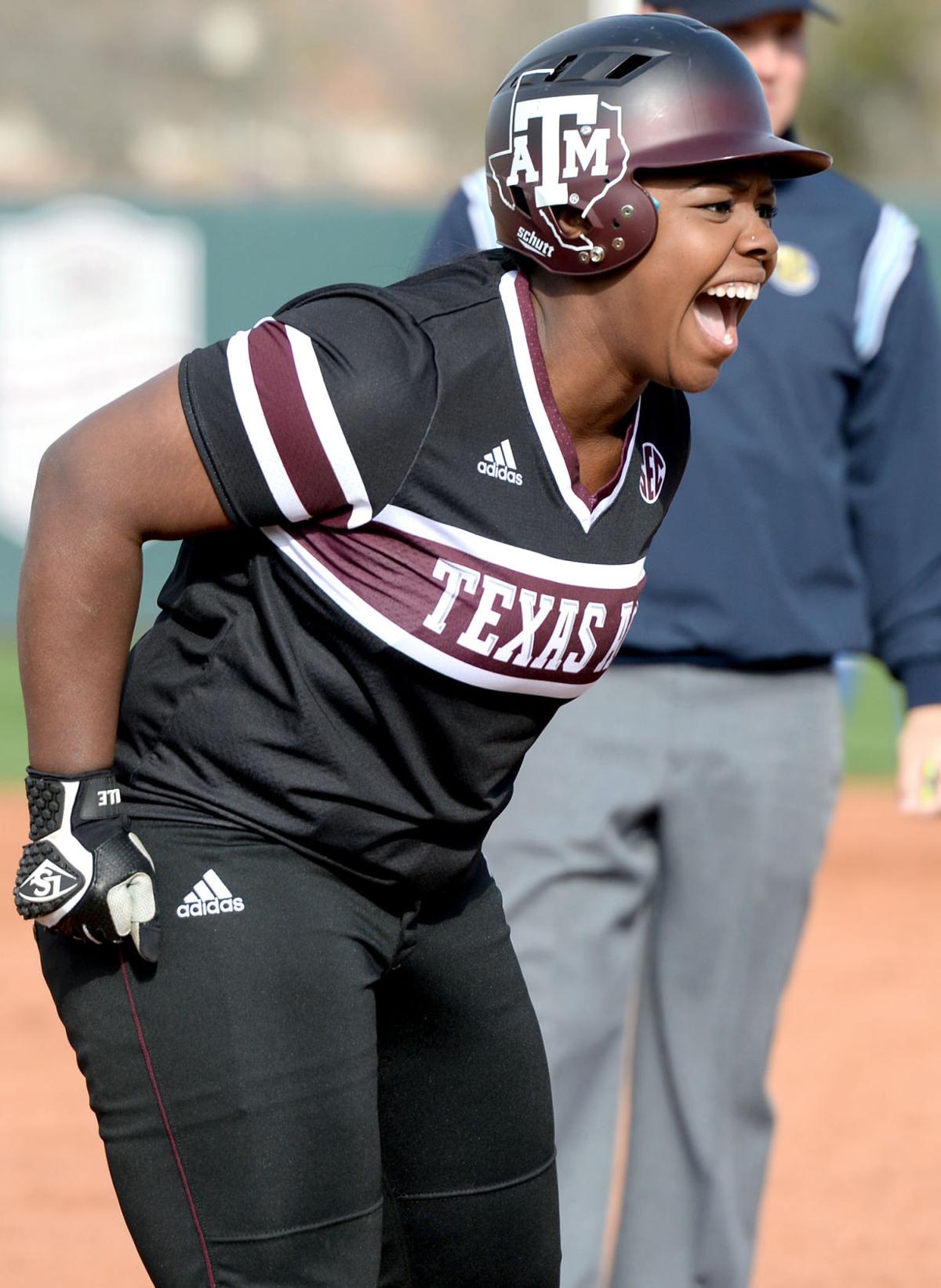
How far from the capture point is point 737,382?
353 centimetres

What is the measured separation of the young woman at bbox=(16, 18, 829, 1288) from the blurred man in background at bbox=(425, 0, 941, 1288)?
103 centimetres

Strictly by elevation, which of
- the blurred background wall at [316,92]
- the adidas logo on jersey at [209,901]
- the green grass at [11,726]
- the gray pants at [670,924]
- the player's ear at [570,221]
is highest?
the player's ear at [570,221]

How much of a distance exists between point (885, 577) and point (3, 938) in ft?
13.6

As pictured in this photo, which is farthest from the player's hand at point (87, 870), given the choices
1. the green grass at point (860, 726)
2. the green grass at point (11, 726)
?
the green grass at point (860, 726)

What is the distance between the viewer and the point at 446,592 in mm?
2352

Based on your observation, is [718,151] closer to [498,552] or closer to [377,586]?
[498,552]

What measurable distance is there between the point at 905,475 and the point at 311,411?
5.91 feet

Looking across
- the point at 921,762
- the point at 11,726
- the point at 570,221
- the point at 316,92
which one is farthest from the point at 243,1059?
the point at 316,92

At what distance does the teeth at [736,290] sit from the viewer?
95.3 inches

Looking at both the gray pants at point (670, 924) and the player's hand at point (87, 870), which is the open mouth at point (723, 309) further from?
the gray pants at point (670, 924)

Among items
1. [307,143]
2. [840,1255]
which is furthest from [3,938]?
[307,143]

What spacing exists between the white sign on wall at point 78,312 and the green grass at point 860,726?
4.19 feet

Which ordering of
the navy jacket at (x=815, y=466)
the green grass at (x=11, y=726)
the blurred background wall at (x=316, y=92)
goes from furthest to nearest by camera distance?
the blurred background wall at (x=316, y=92) → the green grass at (x=11, y=726) → the navy jacket at (x=815, y=466)

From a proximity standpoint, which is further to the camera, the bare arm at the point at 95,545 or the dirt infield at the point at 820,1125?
the dirt infield at the point at 820,1125
